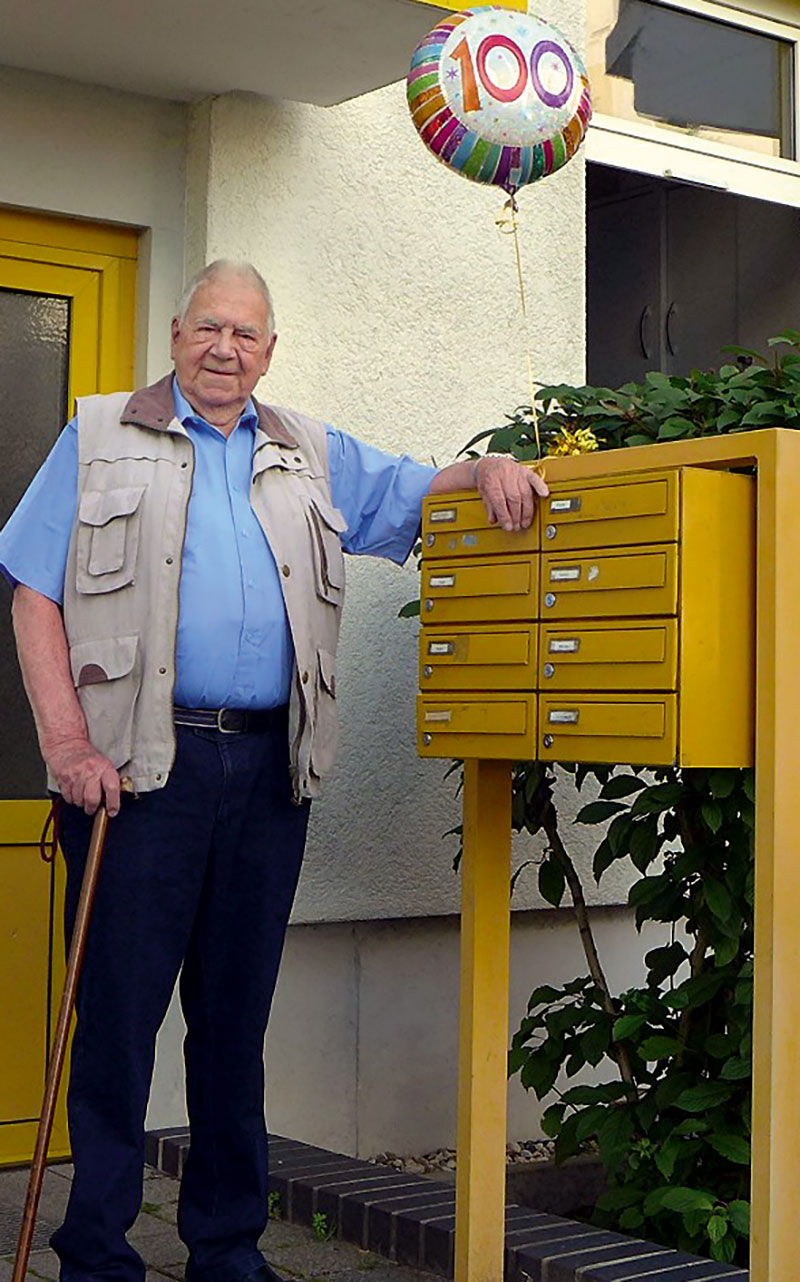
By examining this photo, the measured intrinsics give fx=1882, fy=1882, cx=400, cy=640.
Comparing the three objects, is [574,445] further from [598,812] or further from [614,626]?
[598,812]

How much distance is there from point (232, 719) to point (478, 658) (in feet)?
1.61

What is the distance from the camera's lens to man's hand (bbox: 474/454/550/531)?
3.54m


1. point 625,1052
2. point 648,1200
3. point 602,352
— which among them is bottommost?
point 648,1200

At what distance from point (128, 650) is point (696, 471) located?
111cm

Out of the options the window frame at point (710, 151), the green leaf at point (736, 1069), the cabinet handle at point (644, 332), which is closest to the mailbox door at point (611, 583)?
the green leaf at point (736, 1069)

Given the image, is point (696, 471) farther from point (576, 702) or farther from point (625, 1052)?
point (625, 1052)

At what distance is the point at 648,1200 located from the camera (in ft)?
14.1

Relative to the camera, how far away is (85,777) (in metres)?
3.49

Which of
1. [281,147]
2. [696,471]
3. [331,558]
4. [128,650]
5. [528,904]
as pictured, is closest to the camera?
[696,471]

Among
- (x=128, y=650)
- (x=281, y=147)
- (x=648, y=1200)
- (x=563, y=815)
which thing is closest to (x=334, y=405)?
(x=281, y=147)

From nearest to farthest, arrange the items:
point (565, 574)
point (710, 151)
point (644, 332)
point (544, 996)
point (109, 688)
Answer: point (565, 574)
point (109, 688)
point (544, 996)
point (710, 151)
point (644, 332)

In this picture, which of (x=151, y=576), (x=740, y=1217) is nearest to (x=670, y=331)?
(x=740, y=1217)

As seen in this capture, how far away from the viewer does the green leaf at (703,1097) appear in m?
4.27

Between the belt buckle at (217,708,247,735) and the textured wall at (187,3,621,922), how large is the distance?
1593mm
